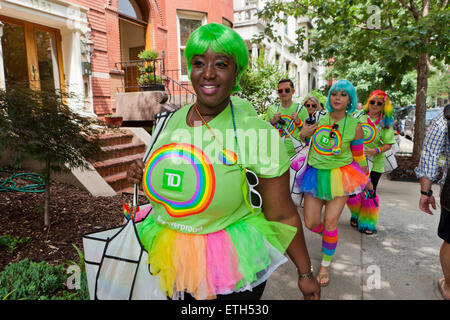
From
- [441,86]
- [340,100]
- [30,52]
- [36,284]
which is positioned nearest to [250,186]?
[36,284]

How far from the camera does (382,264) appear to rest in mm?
3764

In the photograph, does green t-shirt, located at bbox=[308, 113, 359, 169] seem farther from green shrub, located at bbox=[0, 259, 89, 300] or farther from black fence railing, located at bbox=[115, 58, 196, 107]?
black fence railing, located at bbox=[115, 58, 196, 107]

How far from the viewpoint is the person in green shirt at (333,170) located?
3.34m

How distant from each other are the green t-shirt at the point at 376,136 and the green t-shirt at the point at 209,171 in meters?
3.86

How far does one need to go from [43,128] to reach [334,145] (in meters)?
3.18

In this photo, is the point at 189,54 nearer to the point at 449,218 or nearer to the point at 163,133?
the point at 163,133

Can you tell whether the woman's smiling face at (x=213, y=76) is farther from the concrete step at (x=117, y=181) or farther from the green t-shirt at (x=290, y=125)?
the concrete step at (x=117, y=181)

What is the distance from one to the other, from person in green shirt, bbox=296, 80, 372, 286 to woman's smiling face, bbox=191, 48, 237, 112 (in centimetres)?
217

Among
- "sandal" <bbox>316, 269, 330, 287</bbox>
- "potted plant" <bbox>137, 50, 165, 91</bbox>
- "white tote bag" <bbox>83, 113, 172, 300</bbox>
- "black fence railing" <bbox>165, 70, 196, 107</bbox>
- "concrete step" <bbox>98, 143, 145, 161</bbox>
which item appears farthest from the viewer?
"black fence railing" <bbox>165, 70, 196, 107</bbox>

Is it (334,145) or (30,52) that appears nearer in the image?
(334,145)

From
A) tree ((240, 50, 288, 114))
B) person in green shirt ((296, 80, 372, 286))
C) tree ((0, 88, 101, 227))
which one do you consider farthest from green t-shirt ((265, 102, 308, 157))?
tree ((240, 50, 288, 114))

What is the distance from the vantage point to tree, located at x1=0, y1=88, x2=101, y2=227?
3.33 m

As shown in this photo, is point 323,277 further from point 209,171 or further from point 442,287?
point 209,171

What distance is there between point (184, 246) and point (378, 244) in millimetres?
3709
